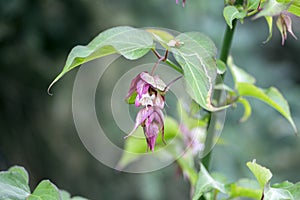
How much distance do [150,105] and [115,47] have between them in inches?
3.1

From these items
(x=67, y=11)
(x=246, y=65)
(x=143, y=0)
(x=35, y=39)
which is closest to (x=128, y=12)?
(x=143, y=0)

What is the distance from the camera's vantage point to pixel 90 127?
217 centimetres

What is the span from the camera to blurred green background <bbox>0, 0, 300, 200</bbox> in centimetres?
187

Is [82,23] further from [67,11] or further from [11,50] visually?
[11,50]

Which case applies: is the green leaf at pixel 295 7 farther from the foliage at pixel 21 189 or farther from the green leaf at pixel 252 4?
the foliage at pixel 21 189

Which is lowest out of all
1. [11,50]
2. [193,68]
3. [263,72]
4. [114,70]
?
[263,72]

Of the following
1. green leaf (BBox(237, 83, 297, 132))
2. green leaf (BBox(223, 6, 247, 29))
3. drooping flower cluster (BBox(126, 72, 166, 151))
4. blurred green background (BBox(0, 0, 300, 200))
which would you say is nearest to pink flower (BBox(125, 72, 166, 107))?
drooping flower cluster (BBox(126, 72, 166, 151))

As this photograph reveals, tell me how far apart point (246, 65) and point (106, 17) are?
0.89 metres

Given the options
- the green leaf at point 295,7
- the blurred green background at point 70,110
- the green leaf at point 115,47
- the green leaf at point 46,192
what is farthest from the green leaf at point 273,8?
the blurred green background at point 70,110

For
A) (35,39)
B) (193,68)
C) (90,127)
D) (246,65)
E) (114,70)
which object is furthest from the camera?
(246,65)

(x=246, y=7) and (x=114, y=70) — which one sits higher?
(x=246, y=7)

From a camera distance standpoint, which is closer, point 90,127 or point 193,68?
point 193,68

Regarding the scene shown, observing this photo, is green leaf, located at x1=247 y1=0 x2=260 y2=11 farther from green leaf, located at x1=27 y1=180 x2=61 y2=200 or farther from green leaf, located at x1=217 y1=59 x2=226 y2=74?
green leaf, located at x1=27 y1=180 x2=61 y2=200

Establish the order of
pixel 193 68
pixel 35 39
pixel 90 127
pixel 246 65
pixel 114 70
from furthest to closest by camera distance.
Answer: pixel 246 65, pixel 90 127, pixel 114 70, pixel 35 39, pixel 193 68
